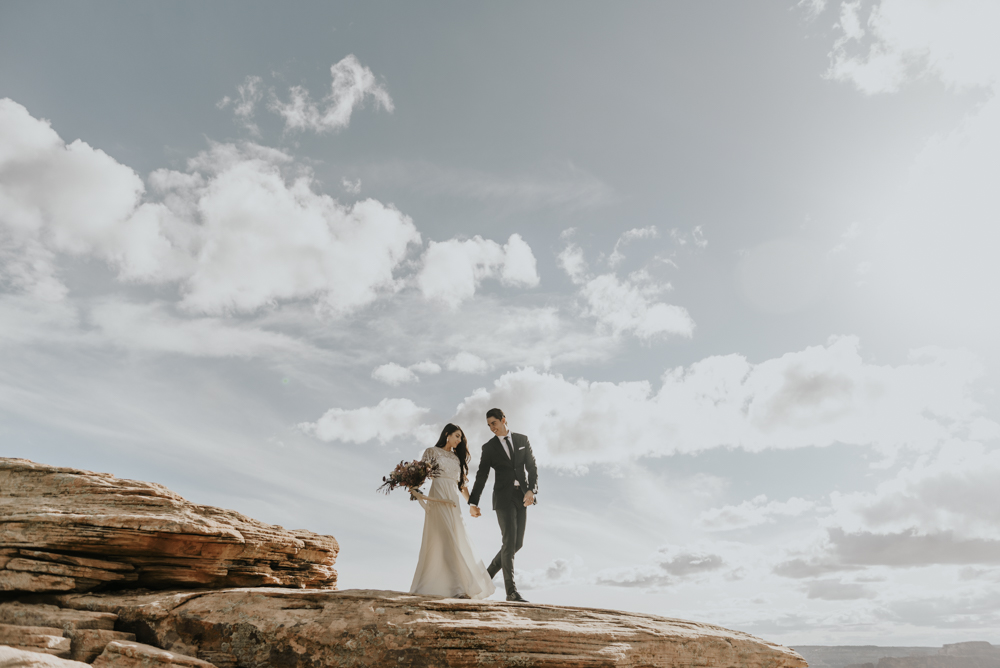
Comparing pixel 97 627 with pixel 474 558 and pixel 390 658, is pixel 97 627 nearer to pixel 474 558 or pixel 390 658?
pixel 390 658

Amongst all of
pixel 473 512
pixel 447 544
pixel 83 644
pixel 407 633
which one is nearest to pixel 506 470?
pixel 473 512

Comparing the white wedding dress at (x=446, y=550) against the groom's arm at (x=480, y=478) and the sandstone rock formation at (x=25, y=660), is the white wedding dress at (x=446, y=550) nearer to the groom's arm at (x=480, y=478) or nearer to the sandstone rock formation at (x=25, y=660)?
the groom's arm at (x=480, y=478)

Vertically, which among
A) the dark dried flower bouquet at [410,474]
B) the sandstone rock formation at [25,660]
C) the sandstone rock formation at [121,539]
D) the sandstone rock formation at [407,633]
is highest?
the dark dried flower bouquet at [410,474]

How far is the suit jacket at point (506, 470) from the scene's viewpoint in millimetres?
12531

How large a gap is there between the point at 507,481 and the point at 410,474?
2.13m

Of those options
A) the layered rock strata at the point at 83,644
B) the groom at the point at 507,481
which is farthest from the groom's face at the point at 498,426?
the layered rock strata at the point at 83,644

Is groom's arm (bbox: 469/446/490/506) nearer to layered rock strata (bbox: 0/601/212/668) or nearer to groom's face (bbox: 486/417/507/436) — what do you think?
groom's face (bbox: 486/417/507/436)

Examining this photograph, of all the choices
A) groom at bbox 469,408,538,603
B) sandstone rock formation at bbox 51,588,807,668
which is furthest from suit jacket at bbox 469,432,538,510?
sandstone rock formation at bbox 51,588,807,668

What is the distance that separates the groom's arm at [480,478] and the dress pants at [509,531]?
0.54 meters

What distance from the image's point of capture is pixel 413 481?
12.5 m

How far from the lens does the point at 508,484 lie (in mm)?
12508

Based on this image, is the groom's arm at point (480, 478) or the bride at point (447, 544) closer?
the bride at point (447, 544)

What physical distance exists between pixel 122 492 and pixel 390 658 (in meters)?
8.11

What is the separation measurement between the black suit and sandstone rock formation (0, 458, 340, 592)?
536cm
